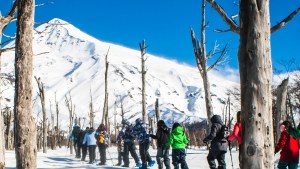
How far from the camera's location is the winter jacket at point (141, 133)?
13.7 m

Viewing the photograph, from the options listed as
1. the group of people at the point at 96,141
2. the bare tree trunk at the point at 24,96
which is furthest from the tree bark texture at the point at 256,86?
the group of people at the point at 96,141

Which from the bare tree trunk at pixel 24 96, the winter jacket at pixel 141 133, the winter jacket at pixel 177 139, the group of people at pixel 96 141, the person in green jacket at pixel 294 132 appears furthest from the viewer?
the group of people at pixel 96 141

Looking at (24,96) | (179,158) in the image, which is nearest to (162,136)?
(179,158)

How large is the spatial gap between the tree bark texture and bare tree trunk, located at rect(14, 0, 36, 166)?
4.39 meters

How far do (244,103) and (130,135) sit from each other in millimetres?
9804

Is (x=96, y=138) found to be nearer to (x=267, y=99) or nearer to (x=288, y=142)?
(x=288, y=142)

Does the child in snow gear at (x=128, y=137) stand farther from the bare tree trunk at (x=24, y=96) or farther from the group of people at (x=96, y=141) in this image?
the bare tree trunk at (x=24, y=96)

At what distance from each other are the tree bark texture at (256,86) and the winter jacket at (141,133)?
8.86 metres

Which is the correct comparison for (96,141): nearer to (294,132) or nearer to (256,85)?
(294,132)

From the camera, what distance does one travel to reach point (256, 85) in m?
4.89

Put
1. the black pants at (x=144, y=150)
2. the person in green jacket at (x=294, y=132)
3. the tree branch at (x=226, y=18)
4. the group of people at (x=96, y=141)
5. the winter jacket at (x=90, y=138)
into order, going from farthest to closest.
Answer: the winter jacket at (x=90, y=138), the group of people at (x=96, y=141), the black pants at (x=144, y=150), the person in green jacket at (x=294, y=132), the tree branch at (x=226, y=18)

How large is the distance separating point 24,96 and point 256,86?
463cm

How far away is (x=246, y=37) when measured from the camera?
16.5ft

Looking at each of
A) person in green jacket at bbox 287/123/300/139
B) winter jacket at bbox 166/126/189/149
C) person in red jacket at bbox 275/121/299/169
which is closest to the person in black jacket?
person in red jacket at bbox 275/121/299/169
